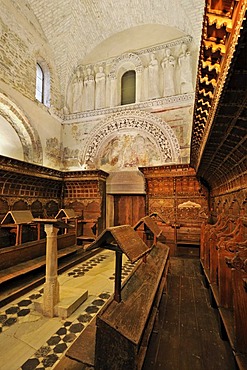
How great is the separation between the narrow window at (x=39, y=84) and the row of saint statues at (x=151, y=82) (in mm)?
1259

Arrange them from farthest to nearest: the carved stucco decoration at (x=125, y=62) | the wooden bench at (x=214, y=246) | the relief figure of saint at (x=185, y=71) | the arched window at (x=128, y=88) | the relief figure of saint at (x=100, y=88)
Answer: the relief figure of saint at (x=100, y=88), the arched window at (x=128, y=88), the carved stucco decoration at (x=125, y=62), the relief figure of saint at (x=185, y=71), the wooden bench at (x=214, y=246)

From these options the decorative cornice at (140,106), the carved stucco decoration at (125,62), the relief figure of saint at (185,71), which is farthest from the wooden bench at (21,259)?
the carved stucco decoration at (125,62)

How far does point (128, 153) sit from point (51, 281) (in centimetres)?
649

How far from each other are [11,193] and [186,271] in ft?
18.9

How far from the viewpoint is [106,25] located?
9.41 metres

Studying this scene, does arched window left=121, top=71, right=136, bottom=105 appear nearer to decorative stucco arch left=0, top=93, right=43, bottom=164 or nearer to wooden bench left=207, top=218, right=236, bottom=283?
decorative stucco arch left=0, top=93, right=43, bottom=164

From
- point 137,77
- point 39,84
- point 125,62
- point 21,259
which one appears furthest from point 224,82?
point 39,84

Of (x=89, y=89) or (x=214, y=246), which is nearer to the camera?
(x=214, y=246)

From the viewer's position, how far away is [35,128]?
26.6ft

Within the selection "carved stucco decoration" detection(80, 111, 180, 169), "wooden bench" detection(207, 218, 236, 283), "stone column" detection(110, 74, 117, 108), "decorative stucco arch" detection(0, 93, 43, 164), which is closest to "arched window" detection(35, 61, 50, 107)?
"decorative stucco arch" detection(0, 93, 43, 164)

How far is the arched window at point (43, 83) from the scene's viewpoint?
9.01 m

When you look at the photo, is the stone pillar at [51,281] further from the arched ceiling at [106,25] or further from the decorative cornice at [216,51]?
the arched ceiling at [106,25]

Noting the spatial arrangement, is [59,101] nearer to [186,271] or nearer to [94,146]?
[94,146]

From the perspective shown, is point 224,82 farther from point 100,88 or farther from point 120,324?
point 100,88
